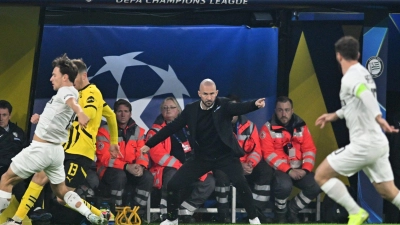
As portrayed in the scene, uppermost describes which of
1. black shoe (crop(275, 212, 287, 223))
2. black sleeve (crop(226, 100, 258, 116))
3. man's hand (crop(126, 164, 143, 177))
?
black sleeve (crop(226, 100, 258, 116))

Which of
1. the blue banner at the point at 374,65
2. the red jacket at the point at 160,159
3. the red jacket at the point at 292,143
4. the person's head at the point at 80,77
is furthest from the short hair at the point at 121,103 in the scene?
the blue banner at the point at 374,65

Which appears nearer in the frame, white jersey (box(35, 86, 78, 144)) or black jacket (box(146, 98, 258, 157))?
white jersey (box(35, 86, 78, 144))

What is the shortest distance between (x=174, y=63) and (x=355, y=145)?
361 centimetres

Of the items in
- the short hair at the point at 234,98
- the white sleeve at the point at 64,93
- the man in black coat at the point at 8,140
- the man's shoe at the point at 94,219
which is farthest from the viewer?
the short hair at the point at 234,98

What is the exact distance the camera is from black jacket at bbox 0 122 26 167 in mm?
9867

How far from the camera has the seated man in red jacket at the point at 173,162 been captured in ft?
33.7

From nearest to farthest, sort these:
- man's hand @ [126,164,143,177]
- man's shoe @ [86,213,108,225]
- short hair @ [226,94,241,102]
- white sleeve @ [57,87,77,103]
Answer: white sleeve @ [57,87,77,103] < man's shoe @ [86,213,108,225] < man's hand @ [126,164,143,177] < short hair @ [226,94,241,102]

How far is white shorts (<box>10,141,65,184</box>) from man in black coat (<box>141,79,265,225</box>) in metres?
1.20

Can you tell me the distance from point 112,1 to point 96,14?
125 centimetres

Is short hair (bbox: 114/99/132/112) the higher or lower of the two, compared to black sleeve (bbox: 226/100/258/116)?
higher

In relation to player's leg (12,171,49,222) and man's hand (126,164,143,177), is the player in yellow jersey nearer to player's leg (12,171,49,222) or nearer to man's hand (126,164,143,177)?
player's leg (12,171,49,222)

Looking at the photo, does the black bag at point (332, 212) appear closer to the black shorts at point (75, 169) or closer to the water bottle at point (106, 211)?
the water bottle at point (106, 211)

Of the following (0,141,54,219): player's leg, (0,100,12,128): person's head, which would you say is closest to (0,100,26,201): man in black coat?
(0,100,12,128): person's head

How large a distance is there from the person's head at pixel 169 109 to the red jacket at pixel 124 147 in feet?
1.04
